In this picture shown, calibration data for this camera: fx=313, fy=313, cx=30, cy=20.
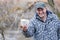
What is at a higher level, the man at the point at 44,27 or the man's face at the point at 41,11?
the man's face at the point at 41,11

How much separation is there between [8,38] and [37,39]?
4.11m

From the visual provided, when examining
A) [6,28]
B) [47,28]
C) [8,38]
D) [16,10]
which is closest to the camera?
[47,28]

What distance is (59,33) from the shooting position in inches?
191

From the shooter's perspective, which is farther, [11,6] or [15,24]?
[11,6]

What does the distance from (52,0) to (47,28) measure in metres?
6.20

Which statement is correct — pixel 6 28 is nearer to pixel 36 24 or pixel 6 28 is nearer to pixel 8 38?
pixel 8 38

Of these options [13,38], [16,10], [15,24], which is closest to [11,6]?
[16,10]

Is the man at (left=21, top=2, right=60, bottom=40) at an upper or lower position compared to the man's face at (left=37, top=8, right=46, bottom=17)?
lower

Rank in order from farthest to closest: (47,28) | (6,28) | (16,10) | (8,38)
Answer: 1. (16,10)
2. (6,28)
3. (8,38)
4. (47,28)

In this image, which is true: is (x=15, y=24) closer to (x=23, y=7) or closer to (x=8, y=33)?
(x=8, y=33)

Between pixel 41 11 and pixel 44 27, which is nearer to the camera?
pixel 41 11

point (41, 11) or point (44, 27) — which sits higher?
point (41, 11)

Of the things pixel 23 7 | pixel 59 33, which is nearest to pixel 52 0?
pixel 23 7

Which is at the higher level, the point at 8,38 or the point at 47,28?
the point at 47,28
